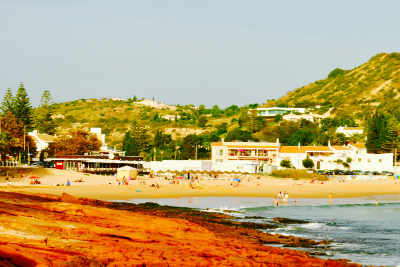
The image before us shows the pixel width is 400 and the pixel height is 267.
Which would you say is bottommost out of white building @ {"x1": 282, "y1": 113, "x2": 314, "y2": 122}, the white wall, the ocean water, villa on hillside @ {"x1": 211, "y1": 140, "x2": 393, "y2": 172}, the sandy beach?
the ocean water

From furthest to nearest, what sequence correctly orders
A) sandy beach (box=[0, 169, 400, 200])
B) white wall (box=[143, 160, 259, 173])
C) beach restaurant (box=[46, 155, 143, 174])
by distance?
white wall (box=[143, 160, 259, 173])
beach restaurant (box=[46, 155, 143, 174])
sandy beach (box=[0, 169, 400, 200])

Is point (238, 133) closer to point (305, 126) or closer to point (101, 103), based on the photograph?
point (305, 126)

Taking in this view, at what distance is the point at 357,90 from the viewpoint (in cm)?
14525

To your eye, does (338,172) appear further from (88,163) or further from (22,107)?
(22,107)

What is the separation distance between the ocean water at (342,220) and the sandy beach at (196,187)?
10.0 ft

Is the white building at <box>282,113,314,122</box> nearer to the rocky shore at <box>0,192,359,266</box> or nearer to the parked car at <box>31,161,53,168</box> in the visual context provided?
the parked car at <box>31,161,53,168</box>

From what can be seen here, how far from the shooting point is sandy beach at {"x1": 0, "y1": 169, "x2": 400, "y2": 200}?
39.6 meters

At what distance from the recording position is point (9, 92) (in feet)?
236

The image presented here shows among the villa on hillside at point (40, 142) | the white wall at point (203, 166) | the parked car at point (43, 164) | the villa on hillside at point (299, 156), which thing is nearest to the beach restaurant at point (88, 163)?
the parked car at point (43, 164)

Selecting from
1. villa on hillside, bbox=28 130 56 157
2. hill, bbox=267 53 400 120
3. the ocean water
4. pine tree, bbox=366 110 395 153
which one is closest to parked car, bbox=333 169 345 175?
pine tree, bbox=366 110 395 153

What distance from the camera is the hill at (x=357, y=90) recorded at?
396ft

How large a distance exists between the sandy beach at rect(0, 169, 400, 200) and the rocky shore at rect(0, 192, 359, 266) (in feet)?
73.3

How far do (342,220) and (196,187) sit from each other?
19593 millimetres

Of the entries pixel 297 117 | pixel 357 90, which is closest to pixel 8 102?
pixel 297 117
